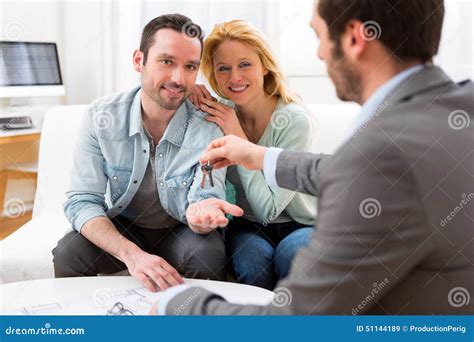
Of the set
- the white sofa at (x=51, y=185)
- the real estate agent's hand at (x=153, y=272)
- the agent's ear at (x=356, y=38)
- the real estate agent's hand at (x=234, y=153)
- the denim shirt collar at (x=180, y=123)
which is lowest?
the white sofa at (x=51, y=185)

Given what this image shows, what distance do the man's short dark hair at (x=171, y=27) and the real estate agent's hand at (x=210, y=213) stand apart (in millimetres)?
254

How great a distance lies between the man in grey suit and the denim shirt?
30 centimetres

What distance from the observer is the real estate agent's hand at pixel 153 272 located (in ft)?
2.90

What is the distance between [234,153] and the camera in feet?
2.82

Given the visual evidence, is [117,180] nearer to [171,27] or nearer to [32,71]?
[171,27]

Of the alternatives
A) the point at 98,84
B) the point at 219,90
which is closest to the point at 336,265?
the point at 219,90

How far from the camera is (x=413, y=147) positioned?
0.56 meters

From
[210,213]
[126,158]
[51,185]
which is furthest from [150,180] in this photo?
[51,185]

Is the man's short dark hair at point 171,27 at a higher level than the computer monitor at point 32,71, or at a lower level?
higher

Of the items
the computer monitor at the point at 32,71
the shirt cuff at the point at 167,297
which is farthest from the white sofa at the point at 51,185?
the shirt cuff at the point at 167,297

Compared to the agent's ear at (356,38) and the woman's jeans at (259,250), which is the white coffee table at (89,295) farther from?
the agent's ear at (356,38)

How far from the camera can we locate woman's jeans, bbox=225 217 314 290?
93 cm

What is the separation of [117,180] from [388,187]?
57cm
